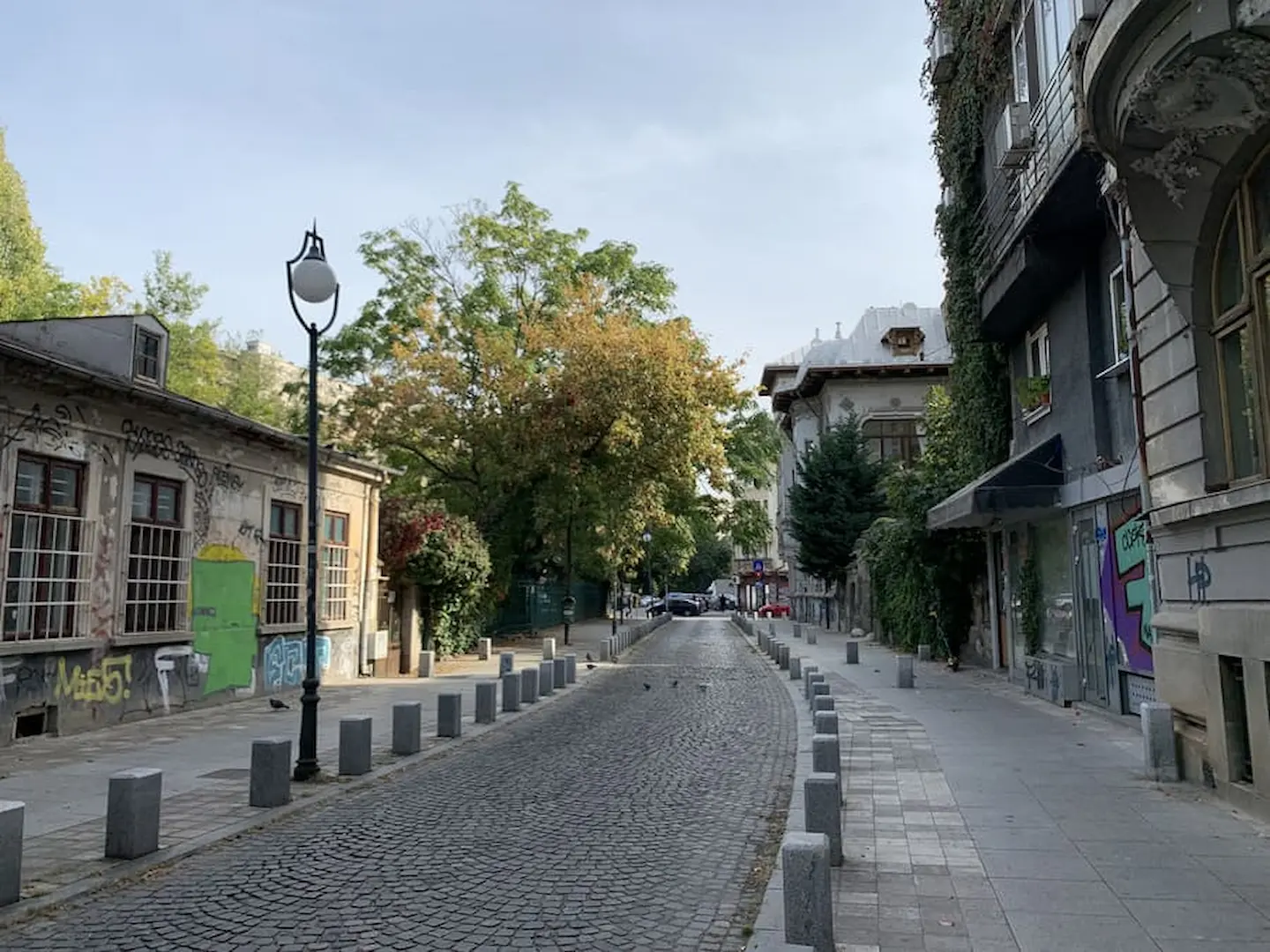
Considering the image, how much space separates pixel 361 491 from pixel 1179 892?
57.9 feet

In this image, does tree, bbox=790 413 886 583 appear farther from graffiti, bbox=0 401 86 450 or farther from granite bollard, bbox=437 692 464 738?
graffiti, bbox=0 401 86 450

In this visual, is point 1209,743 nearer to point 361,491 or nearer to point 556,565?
point 361,491

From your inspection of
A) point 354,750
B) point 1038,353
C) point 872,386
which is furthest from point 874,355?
point 354,750

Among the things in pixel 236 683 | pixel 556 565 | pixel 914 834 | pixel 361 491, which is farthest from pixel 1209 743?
pixel 556 565

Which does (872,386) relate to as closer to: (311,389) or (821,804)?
(311,389)

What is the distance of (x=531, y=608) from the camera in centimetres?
3653

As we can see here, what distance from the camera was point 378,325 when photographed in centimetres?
3303

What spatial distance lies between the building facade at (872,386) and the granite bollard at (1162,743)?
2983 cm

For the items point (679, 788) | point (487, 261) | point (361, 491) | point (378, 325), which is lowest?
point (679, 788)

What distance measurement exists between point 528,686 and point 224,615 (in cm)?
502

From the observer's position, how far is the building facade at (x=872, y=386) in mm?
42875

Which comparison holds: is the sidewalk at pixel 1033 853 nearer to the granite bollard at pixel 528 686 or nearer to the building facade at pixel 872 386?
the granite bollard at pixel 528 686

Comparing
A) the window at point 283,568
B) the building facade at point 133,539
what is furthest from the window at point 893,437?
the window at point 283,568

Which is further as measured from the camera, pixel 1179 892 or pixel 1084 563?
pixel 1084 563
